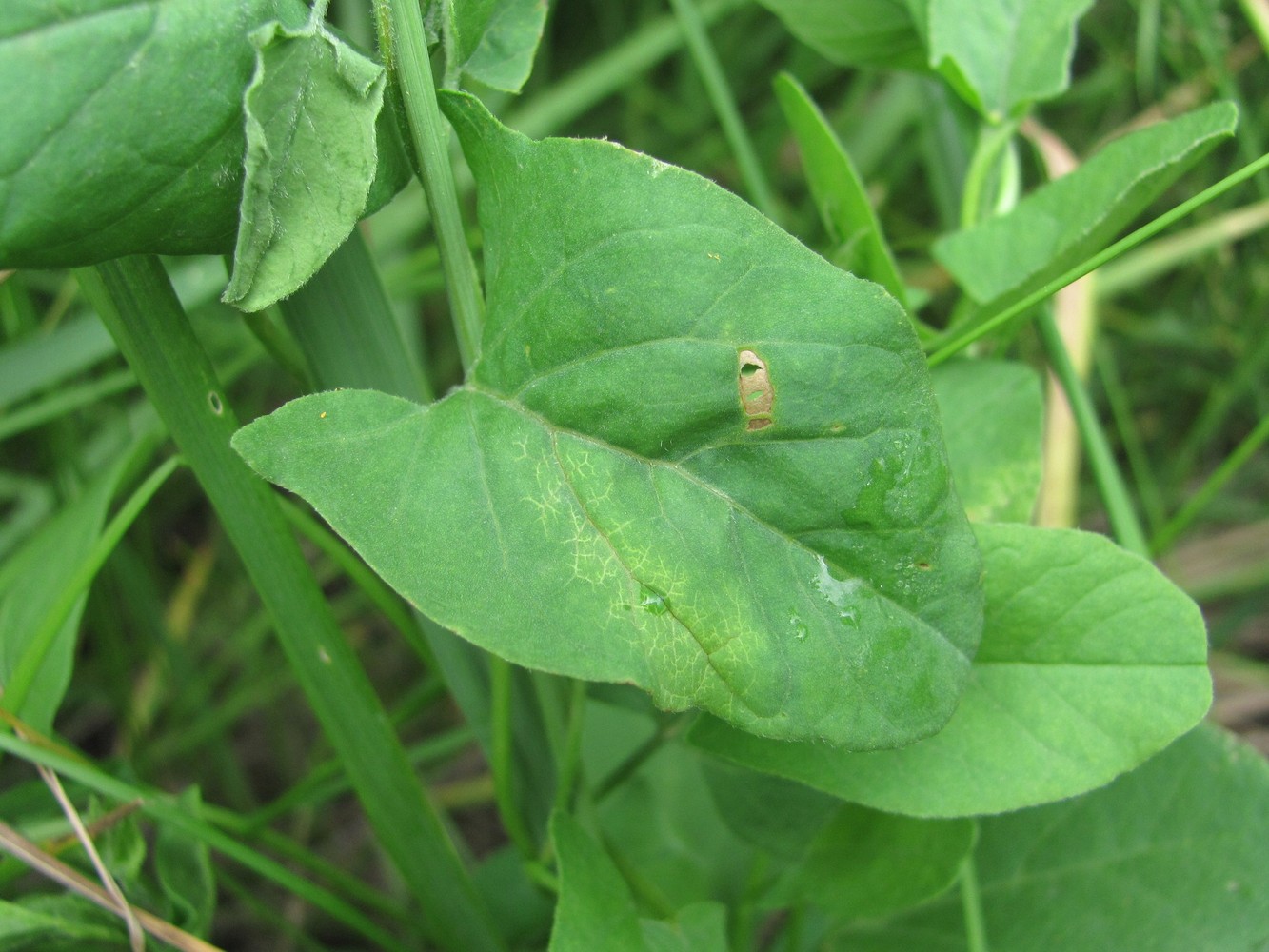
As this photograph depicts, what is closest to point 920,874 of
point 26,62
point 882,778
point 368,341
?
point 882,778

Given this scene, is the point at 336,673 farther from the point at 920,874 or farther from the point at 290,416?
the point at 920,874

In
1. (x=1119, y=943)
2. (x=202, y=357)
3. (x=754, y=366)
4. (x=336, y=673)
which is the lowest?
(x=1119, y=943)

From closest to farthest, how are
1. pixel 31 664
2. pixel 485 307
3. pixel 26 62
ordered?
pixel 26 62 → pixel 485 307 → pixel 31 664

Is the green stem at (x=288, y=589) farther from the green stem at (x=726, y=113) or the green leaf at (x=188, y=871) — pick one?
the green stem at (x=726, y=113)

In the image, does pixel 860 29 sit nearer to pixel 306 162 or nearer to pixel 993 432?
pixel 993 432

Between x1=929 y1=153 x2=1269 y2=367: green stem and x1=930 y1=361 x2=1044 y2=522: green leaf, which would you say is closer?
x1=929 y1=153 x2=1269 y2=367: green stem

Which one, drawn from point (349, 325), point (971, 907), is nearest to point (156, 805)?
point (349, 325)

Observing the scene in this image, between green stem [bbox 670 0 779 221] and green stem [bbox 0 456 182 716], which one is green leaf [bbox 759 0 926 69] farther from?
green stem [bbox 0 456 182 716]

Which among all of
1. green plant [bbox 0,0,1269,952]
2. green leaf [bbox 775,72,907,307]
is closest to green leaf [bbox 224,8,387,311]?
green plant [bbox 0,0,1269,952]

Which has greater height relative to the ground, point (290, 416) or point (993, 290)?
point (290, 416)
